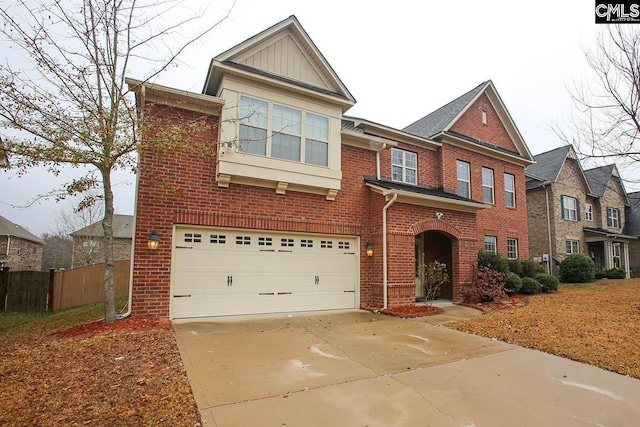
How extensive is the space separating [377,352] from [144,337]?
413cm

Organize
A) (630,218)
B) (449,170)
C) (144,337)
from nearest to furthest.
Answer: (144,337) → (449,170) → (630,218)

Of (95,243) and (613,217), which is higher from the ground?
(613,217)

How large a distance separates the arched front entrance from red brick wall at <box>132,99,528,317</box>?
902mm

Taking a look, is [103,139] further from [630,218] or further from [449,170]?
[630,218]

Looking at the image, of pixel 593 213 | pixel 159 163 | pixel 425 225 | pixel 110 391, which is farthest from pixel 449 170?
pixel 593 213

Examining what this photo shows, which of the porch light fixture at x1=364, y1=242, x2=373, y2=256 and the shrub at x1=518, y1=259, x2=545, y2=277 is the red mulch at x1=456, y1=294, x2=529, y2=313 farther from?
the porch light fixture at x1=364, y1=242, x2=373, y2=256

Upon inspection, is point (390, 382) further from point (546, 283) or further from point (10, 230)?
point (10, 230)

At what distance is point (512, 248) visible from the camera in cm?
1577

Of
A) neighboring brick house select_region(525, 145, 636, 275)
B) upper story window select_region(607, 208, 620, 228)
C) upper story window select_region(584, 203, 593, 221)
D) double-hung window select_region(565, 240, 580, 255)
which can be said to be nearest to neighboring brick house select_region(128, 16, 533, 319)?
neighboring brick house select_region(525, 145, 636, 275)

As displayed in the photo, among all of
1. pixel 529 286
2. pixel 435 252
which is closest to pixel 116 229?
pixel 435 252

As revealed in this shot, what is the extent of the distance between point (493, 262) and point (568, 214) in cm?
1271

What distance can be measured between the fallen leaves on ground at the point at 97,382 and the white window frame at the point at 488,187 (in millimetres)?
13745

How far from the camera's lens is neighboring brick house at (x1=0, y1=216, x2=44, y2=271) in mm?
27891

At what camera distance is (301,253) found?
954 cm
